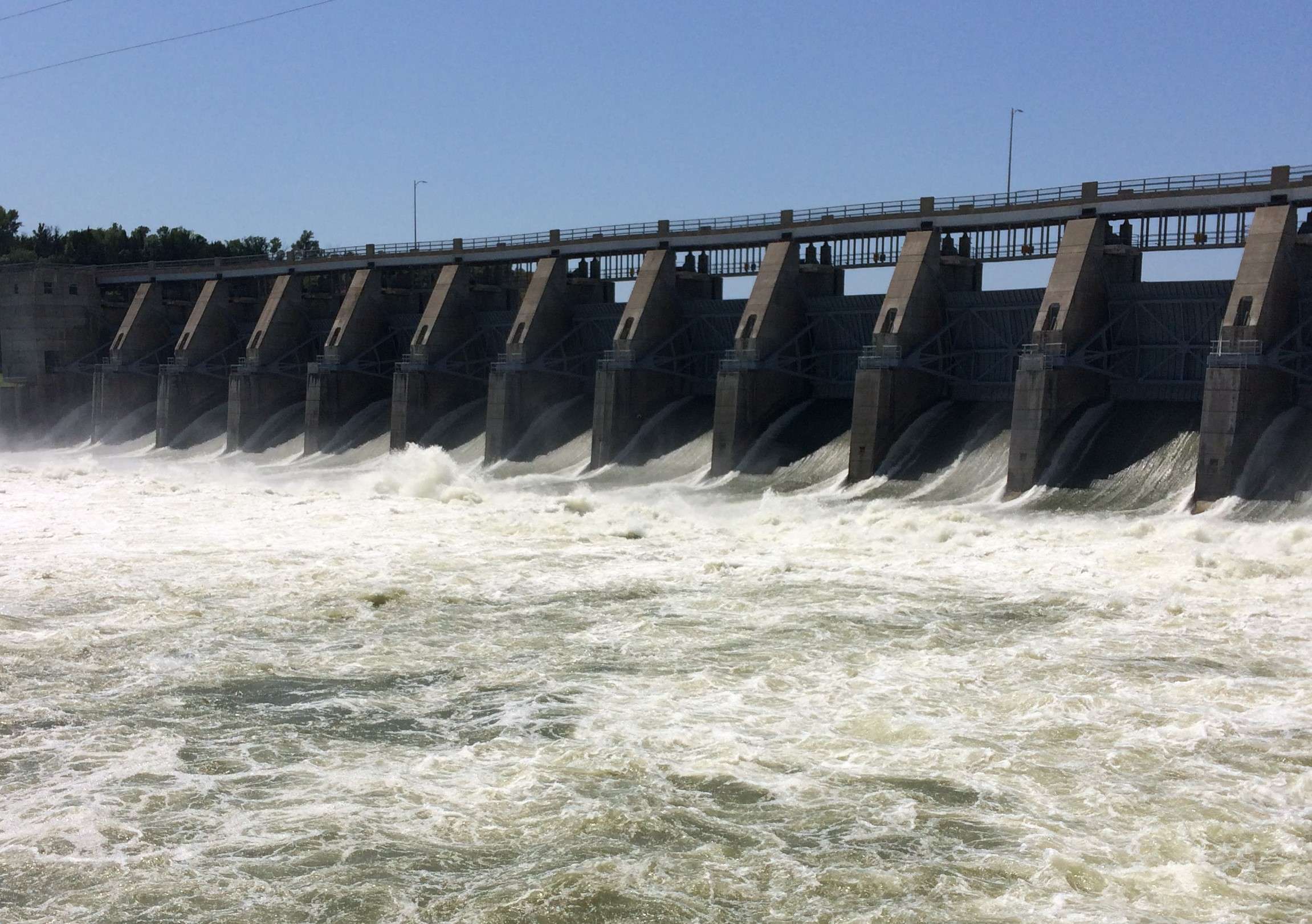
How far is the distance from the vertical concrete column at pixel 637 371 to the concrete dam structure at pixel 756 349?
0.35ft

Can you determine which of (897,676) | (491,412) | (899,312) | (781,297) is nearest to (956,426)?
(899,312)

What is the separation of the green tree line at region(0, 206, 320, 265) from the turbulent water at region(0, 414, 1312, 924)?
85.4 m

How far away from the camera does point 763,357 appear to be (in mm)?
44250

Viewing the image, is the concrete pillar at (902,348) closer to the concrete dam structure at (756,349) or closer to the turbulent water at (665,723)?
the concrete dam structure at (756,349)

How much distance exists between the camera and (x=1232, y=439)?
31328mm

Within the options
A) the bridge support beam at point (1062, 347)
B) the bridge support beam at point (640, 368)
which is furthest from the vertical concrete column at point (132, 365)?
the bridge support beam at point (1062, 347)

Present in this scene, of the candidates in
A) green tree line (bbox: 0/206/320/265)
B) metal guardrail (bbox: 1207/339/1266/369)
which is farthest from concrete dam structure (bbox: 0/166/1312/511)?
green tree line (bbox: 0/206/320/265)

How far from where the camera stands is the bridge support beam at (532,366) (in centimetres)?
5072

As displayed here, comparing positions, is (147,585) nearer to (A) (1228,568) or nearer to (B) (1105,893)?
(B) (1105,893)

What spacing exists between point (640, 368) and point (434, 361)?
1206 cm

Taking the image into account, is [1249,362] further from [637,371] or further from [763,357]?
[637,371]

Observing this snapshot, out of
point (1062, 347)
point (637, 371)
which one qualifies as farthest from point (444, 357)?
point (1062, 347)

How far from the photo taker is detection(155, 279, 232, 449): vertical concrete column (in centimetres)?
6519

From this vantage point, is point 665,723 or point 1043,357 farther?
point 1043,357
